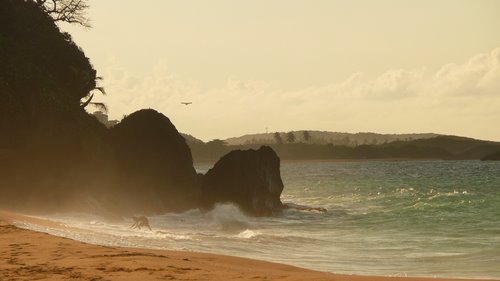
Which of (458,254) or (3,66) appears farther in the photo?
(3,66)

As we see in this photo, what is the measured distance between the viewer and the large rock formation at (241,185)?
38469mm

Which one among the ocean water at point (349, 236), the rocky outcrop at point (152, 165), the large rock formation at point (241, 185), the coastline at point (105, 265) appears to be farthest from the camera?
the large rock formation at point (241, 185)

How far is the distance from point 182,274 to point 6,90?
23.1 meters

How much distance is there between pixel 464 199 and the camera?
45.9m

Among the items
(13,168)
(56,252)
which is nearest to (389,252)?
(56,252)

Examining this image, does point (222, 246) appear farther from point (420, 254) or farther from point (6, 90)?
point (6, 90)

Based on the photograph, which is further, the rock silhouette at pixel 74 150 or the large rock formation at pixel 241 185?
the large rock formation at pixel 241 185

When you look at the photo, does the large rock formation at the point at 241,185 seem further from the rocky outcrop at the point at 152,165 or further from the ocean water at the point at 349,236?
the rocky outcrop at the point at 152,165

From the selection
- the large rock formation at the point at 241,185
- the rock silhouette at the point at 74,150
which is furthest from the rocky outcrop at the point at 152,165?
the large rock formation at the point at 241,185

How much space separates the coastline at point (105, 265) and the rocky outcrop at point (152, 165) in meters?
23.6

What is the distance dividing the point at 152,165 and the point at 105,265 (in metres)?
29.3

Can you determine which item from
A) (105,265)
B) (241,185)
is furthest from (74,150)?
(105,265)

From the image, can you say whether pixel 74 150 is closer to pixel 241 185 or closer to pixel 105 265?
pixel 241 185

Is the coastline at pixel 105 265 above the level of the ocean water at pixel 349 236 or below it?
above
